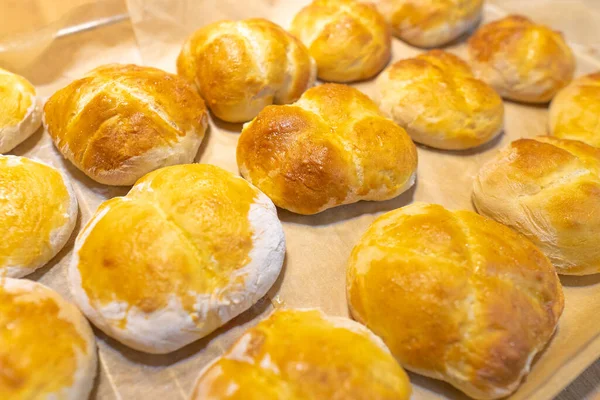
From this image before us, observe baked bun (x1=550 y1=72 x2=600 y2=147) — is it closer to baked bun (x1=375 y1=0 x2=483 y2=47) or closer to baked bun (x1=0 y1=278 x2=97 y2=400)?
baked bun (x1=375 y1=0 x2=483 y2=47)

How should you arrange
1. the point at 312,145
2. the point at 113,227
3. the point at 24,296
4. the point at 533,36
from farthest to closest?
the point at 533,36 < the point at 312,145 < the point at 113,227 < the point at 24,296

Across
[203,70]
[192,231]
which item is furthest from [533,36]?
[192,231]

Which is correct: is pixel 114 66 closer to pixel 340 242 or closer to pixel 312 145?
pixel 312 145

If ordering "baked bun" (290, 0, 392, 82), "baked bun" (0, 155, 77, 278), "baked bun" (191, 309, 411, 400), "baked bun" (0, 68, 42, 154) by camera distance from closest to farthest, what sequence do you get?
"baked bun" (191, 309, 411, 400)
"baked bun" (0, 155, 77, 278)
"baked bun" (0, 68, 42, 154)
"baked bun" (290, 0, 392, 82)

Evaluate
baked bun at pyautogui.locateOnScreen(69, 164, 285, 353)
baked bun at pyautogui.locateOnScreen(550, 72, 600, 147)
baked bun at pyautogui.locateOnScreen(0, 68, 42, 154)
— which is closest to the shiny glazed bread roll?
baked bun at pyautogui.locateOnScreen(69, 164, 285, 353)

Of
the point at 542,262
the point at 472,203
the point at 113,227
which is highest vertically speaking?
the point at 113,227

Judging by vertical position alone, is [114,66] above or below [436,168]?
above

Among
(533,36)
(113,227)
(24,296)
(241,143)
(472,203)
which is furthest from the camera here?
(533,36)
